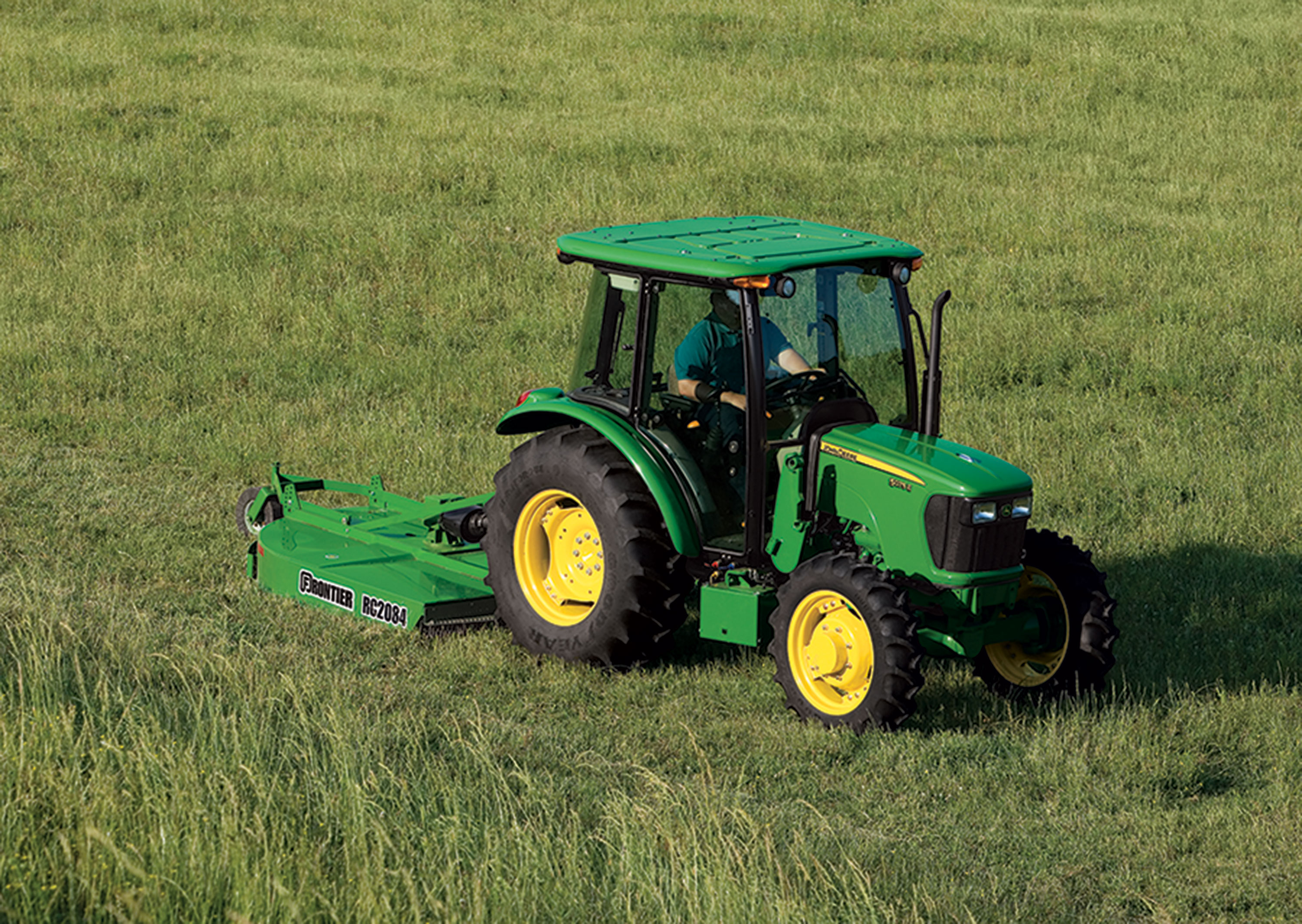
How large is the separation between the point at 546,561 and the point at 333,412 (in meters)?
5.21

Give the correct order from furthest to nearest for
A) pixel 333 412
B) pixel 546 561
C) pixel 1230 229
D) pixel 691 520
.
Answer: pixel 1230 229, pixel 333 412, pixel 546 561, pixel 691 520

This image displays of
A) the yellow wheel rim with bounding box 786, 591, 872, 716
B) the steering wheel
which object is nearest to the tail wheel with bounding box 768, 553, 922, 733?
the yellow wheel rim with bounding box 786, 591, 872, 716

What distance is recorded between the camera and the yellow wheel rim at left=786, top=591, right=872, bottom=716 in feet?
22.1

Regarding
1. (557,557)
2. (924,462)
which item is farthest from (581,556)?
(924,462)

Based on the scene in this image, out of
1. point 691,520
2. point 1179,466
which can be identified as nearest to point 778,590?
point 691,520

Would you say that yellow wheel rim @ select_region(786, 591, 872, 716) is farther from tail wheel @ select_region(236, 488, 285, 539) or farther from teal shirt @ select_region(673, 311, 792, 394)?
tail wheel @ select_region(236, 488, 285, 539)

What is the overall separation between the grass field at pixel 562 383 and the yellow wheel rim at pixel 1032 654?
23 centimetres

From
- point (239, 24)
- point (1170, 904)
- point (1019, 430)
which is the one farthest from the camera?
A: point (239, 24)

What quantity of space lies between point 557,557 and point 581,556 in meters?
0.14

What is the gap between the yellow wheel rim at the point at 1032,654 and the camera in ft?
23.5

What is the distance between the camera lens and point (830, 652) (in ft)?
22.1

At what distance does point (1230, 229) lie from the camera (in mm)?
16750

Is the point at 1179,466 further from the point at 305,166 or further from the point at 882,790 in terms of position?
the point at 305,166

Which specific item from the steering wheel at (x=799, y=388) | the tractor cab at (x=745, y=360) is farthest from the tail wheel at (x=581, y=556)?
the steering wheel at (x=799, y=388)
